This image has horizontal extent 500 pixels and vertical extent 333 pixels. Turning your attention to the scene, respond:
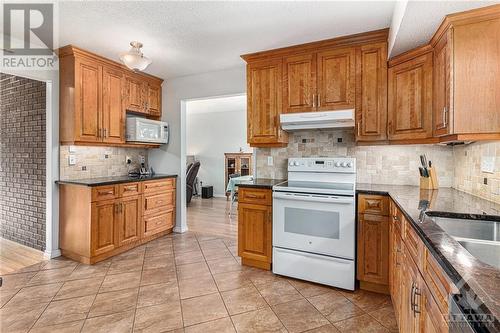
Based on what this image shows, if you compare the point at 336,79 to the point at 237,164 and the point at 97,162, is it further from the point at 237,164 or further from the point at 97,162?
the point at 237,164

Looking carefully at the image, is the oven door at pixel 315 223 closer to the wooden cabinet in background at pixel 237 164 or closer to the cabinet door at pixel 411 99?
the cabinet door at pixel 411 99

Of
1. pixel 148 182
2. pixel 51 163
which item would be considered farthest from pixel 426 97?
pixel 51 163

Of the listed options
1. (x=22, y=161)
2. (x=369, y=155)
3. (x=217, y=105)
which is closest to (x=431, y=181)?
(x=369, y=155)

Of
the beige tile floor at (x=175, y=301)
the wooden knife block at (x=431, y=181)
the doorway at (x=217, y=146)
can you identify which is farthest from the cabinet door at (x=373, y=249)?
the doorway at (x=217, y=146)

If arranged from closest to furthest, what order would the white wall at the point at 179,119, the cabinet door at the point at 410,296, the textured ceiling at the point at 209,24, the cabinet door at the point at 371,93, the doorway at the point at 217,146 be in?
the cabinet door at the point at 410,296, the textured ceiling at the point at 209,24, the cabinet door at the point at 371,93, the white wall at the point at 179,119, the doorway at the point at 217,146

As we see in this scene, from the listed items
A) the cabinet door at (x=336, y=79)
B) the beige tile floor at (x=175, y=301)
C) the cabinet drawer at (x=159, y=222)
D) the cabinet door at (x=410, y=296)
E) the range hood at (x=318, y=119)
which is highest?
the cabinet door at (x=336, y=79)

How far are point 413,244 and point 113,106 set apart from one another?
142 inches

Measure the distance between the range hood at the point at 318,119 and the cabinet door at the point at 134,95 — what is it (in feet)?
7.32

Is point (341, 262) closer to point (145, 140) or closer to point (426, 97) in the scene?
point (426, 97)

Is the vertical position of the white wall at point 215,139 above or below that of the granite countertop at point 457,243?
above

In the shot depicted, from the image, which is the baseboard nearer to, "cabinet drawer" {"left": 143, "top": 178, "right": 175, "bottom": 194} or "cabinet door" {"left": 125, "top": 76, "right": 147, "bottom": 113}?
"cabinet drawer" {"left": 143, "top": 178, "right": 175, "bottom": 194}

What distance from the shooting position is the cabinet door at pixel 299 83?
2.90 metres

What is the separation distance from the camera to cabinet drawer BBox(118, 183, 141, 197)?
324 cm

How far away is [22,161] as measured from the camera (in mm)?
3451
